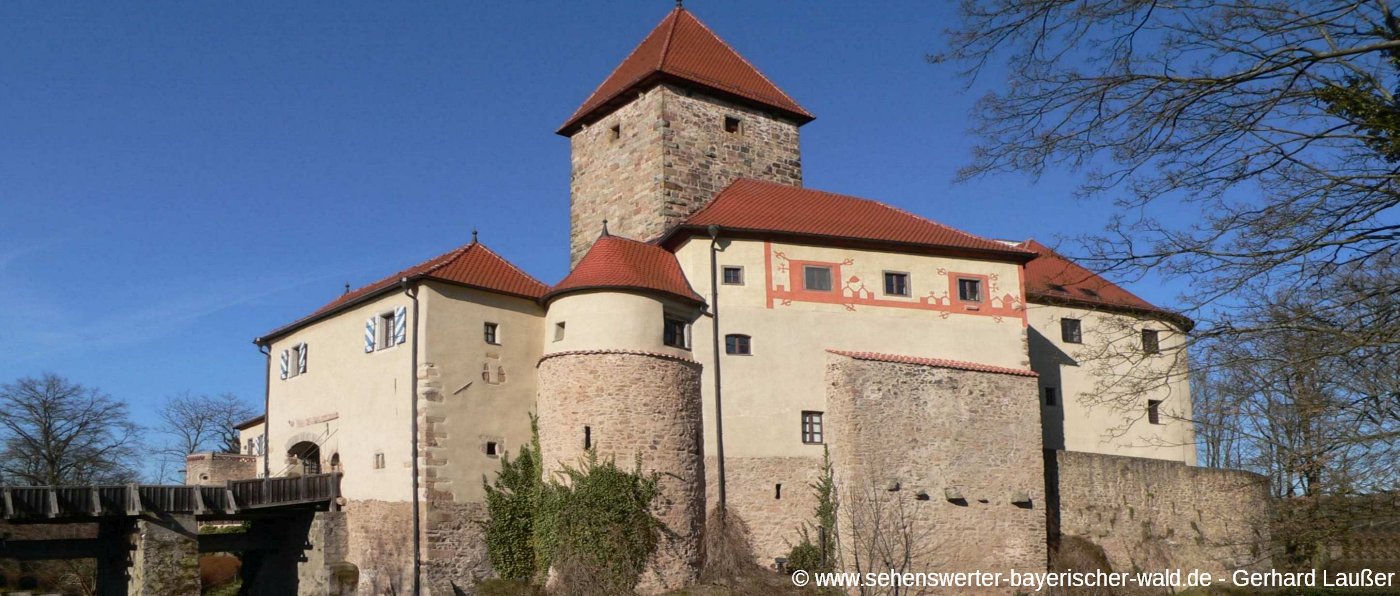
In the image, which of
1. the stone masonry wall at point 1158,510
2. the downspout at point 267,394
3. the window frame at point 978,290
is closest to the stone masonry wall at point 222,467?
the downspout at point 267,394

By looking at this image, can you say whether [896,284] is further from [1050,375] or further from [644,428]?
[644,428]

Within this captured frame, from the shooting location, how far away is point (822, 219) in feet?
76.4

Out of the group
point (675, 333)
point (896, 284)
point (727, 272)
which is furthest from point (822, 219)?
point (675, 333)

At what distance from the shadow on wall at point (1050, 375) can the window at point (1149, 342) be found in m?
18.4

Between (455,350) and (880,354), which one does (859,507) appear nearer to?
(880,354)

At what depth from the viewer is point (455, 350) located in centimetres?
2128

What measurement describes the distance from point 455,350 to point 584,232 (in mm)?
5474

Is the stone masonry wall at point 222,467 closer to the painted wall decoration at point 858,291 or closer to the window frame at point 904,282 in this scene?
the painted wall decoration at point 858,291

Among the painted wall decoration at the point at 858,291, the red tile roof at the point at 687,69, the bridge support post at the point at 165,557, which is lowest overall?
the bridge support post at the point at 165,557

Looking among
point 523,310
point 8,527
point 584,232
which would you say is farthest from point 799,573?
point 8,527

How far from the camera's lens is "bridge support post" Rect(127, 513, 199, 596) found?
2112 centimetres

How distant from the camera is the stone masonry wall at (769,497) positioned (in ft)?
69.1

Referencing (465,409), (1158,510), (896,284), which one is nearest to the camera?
(465,409)

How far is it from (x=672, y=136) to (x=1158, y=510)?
12.7 metres
